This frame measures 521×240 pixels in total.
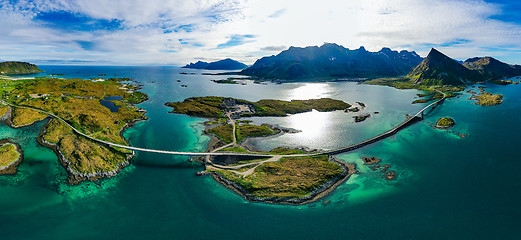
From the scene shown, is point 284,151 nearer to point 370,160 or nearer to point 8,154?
point 370,160

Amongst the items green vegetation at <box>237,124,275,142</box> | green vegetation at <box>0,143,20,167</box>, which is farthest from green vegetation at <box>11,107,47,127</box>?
green vegetation at <box>237,124,275,142</box>

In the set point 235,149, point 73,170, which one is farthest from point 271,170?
point 73,170

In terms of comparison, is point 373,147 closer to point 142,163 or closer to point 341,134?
point 341,134

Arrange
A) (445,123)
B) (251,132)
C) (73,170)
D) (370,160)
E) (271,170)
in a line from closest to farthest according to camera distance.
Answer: (73,170) → (271,170) → (370,160) → (251,132) → (445,123)

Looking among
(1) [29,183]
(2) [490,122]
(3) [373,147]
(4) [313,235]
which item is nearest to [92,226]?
(1) [29,183]

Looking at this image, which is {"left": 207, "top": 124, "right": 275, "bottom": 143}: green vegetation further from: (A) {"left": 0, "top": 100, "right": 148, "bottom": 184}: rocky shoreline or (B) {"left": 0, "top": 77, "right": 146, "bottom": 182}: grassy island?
(B) {"left": 0, "top": 77, "right": 146, "bottom": 182}: grassy island

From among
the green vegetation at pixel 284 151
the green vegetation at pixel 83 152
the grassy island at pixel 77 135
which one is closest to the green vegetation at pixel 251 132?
the green vegetation at pixel 284 151
